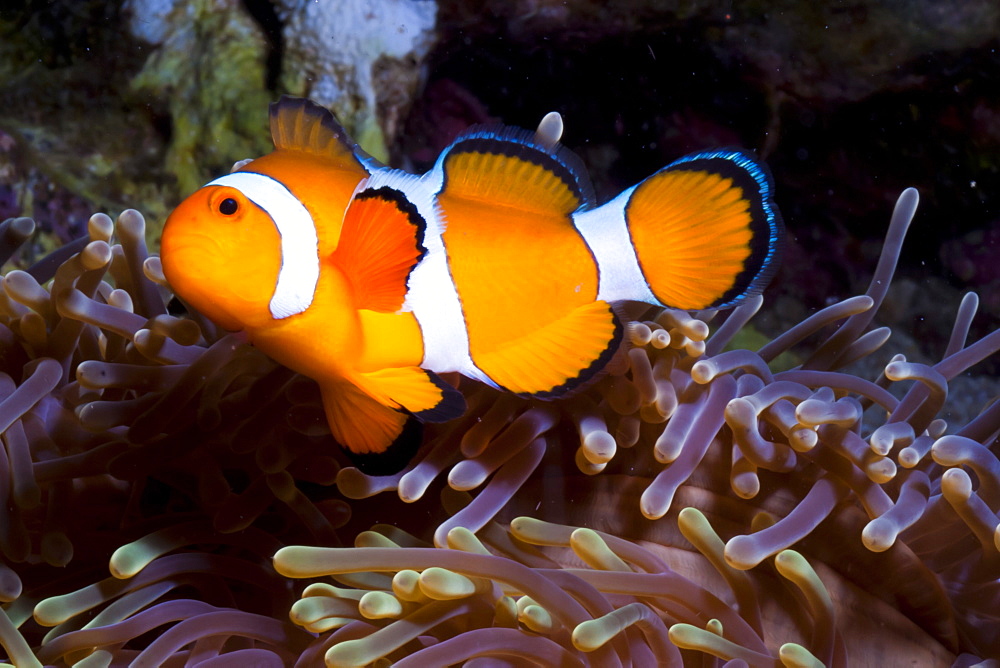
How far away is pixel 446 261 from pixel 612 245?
8.6 inches

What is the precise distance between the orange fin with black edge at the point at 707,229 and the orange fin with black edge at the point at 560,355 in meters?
0.08

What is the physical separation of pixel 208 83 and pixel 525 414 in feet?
4.22

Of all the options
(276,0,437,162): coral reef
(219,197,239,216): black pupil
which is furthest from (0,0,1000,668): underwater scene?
(276,0,437,162): coral reef

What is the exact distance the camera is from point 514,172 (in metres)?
1.04

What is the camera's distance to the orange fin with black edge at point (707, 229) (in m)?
0.97

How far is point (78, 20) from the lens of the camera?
196cm

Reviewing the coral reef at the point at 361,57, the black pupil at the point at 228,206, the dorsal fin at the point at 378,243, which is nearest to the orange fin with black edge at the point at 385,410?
the dorsal fin at the point at 378,243

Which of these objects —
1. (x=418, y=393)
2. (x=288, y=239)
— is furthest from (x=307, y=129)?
(x=418, y=393)

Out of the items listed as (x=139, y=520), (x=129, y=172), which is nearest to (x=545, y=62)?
(x=129, y=172)

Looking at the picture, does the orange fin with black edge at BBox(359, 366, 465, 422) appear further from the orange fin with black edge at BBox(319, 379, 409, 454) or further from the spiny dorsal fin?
the spiny dorsal fin

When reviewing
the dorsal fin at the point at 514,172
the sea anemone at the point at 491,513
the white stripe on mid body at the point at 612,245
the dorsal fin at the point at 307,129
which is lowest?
the sea anemone at the point at 491,513

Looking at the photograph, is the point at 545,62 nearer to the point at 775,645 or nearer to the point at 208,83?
the point at 208,83

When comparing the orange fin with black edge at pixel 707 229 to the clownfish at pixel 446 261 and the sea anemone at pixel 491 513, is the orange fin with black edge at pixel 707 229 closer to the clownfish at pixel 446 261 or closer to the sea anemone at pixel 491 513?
the clownfish at pixel 446 261

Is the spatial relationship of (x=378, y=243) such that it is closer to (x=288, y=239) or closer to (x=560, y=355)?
(x=288, y=239)
